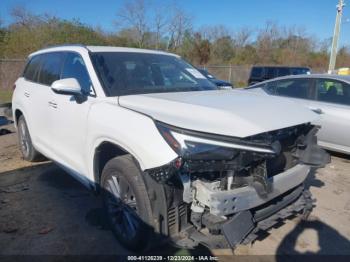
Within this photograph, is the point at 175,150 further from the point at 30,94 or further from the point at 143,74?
the point at 30,94

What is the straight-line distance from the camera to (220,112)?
2721 millimetres

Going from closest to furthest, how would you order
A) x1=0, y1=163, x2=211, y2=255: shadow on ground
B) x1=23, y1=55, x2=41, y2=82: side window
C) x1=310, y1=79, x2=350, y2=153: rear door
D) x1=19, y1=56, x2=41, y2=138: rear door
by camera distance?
x1=0, y1=163, x2=211, y2=255: shadow on ground < x1=19, y1=56, x2=41, y2=138: rear door < x1=23, y1=55, x2=41, y2=82: side window < x1=310, y1=79, x2=350, y2=153: rear door

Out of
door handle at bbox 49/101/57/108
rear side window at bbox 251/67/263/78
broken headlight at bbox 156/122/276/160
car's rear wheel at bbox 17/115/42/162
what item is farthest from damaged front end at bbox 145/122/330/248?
rear side window at bbox 251/67/263/78

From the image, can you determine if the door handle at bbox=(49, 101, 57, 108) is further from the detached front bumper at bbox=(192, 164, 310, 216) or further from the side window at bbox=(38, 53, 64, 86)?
the detached front bumper at bbox=(192, 164, 310, 216)

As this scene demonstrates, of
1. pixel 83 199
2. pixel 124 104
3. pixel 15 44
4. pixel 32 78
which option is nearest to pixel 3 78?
pixel 15 44

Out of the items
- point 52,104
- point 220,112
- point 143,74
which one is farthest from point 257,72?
point 220,112

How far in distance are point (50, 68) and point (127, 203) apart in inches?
102

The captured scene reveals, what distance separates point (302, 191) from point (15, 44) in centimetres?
2428

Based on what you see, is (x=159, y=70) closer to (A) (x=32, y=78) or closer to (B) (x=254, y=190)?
(B) (x=254, y=190)

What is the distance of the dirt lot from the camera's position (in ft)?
11.0

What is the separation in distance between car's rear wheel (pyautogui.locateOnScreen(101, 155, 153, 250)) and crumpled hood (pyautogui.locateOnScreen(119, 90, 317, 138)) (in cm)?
55

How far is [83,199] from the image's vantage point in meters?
4.43

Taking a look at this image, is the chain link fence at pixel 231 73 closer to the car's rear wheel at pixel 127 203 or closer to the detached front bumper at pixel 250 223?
the detached front bumper at pixel 250 223

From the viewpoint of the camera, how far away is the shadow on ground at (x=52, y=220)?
10.9 ft
